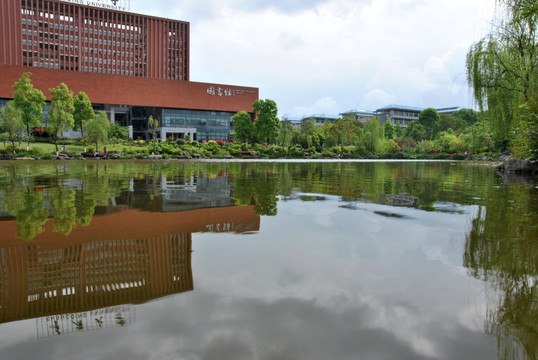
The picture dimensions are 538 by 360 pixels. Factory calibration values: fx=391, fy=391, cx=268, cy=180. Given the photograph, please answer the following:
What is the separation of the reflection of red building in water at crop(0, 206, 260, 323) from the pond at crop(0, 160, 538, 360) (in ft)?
0.07

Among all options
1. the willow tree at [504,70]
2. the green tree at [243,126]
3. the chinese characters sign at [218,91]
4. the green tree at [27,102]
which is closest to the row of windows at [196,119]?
the chinese characters sign at [218,91]

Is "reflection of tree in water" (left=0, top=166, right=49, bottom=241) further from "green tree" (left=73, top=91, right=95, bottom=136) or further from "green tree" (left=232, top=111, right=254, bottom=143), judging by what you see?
"green tree" (left=232, top=111, right=254, bottom=143)

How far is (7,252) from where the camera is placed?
5.02 metres

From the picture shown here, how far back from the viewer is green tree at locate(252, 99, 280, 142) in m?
70.9

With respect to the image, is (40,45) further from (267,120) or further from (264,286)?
(264,286)

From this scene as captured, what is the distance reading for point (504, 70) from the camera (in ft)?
70.1

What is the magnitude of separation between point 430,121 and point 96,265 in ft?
374

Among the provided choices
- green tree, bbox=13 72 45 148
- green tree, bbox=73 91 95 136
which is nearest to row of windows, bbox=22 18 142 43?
green tree, bbox=73 91 95 136

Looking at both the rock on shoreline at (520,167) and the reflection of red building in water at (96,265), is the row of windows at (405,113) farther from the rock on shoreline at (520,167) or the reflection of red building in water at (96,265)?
the reflection of red building in water at (96,265)

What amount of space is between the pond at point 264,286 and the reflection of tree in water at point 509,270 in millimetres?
16

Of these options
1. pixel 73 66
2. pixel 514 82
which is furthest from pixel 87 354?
pixel 73 66

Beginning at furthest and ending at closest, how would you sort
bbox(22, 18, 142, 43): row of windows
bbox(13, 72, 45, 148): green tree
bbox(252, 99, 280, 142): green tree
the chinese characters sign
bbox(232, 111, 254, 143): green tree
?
bbox(22, 18, 142, 43): row of windows < the chinese characters sign < bbox(232, 111, 254, 143): green tree < bbox(252, 99, 280, 142): green tree < bbox(13, 72, 45, 148): green tree

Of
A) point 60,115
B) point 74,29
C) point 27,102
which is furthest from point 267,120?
point 74,29

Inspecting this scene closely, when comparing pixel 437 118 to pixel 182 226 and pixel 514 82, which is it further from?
pixel 182 226
